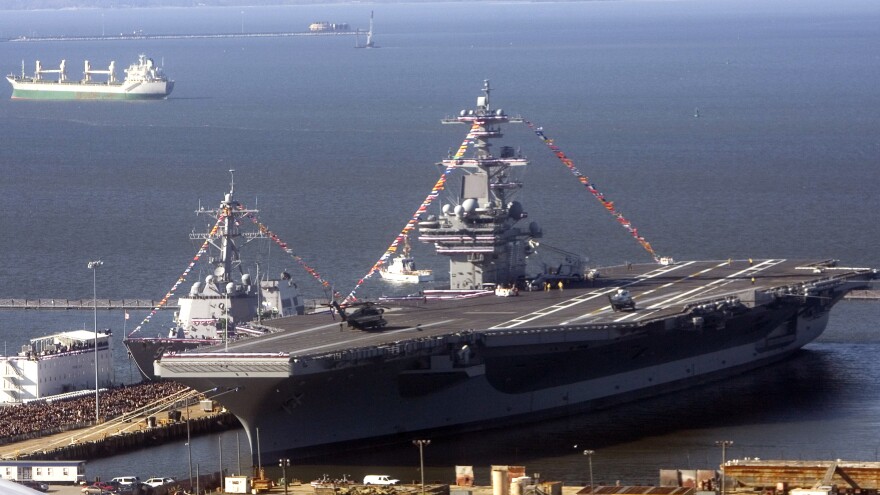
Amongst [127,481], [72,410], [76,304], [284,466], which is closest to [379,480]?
[284,466]

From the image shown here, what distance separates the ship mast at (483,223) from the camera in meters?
49.3

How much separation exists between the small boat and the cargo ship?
9.52 m

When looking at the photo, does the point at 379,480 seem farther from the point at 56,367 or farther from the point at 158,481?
the point at 56,367

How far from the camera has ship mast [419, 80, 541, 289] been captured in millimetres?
49344

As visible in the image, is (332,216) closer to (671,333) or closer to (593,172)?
(593,172)

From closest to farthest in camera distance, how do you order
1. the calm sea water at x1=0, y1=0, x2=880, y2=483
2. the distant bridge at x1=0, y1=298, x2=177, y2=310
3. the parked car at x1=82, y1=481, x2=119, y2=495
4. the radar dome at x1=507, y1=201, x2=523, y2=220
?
1. the parked car at x1=82, y1=481, x2=119, y2=495
2. the calm sea water at x1=0, y1=0, x2=880, y2=483
3. the radar dome at x1=507, y1=201, x2=523, y2=220
4. the distant bridge at x1=0, y1=298, x2=177, y2=310

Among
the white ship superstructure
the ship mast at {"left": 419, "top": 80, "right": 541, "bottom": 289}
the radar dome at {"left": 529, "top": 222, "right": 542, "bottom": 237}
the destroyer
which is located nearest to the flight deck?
the ship mast at {"left": 419, "top": 80, "right": 541, "bottom": 289}

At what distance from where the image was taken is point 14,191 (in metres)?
96.7

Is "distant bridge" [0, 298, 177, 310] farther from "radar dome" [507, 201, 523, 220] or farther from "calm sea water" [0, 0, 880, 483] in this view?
"radar dome" [507, 201, 523, 220]

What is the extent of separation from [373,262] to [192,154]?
4848cm

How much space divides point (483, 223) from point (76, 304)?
1525cm

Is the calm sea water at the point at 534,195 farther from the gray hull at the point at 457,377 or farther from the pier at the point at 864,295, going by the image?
the gray hull at the point at 457,377

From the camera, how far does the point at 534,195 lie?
86.3 m

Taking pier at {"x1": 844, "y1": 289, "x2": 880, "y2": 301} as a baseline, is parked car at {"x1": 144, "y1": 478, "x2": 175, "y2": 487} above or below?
below
